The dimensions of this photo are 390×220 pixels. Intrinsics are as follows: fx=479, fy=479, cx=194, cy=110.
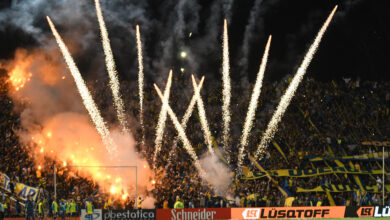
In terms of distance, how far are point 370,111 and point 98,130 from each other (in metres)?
23.4

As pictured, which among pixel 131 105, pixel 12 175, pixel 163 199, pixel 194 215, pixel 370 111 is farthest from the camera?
pixel 370 111

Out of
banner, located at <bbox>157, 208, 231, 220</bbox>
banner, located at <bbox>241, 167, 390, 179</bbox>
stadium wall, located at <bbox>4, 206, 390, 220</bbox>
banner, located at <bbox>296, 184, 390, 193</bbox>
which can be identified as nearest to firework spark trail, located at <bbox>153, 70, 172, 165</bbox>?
banner, located at <bbox>241, 167, 390, 179</bbox>

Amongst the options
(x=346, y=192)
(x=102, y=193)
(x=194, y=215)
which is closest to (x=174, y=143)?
(x=102, y=193)

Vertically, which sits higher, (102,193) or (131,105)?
(131,105)

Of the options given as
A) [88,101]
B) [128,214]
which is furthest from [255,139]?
[128,214]

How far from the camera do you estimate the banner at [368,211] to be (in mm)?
29141

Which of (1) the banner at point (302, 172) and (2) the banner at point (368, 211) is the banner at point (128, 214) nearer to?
(1) the banner at point (302, 172)

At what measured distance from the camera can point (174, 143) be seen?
3669cm

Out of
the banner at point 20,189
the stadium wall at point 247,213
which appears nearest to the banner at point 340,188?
the stadium wall at point 247,213

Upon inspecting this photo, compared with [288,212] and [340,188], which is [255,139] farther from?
[288,212]

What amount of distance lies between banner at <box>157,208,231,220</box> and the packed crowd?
7.95 ft

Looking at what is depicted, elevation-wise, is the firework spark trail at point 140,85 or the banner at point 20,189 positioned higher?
the firework spark trail at point 140,85

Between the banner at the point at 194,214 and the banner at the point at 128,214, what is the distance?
637 millimetres

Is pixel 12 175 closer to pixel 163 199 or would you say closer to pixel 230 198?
pixel 163 199
